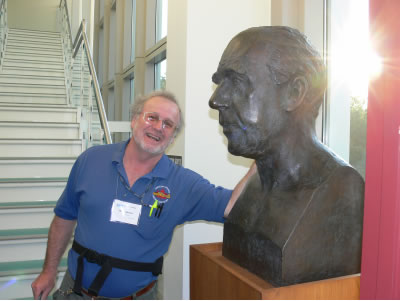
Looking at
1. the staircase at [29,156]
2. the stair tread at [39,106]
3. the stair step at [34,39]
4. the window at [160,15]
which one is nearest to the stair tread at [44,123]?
the staircase at [29,156]

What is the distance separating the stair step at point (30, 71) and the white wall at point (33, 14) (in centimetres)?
588

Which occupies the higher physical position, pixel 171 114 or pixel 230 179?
pixel 171 114

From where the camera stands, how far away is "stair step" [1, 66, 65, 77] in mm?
6893

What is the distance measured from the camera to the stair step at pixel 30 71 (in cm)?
689

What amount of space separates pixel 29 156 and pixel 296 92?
3.77m

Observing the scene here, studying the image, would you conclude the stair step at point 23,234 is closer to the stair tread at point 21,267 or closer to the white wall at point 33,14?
the stair tread at point 21,267

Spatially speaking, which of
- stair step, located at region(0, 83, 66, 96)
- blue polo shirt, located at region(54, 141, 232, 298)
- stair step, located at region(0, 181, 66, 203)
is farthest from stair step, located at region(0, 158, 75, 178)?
blue polo shirt, located at region(54, 141, 232, 298)

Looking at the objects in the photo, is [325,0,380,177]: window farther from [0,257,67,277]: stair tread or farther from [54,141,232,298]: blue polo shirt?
[0,257,67,277]: stair tread

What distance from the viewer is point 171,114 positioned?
6.25 feet

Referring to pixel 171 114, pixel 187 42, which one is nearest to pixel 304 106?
pixel 171 114

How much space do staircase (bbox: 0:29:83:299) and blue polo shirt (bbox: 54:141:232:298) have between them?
56.8 inches

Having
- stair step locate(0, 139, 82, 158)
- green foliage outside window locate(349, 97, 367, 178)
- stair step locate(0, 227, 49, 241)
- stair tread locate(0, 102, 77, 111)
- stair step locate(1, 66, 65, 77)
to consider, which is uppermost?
stair step locate(1, 66, 65, 77)

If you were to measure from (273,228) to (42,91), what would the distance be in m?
6.01

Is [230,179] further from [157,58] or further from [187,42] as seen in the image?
[157,58]
